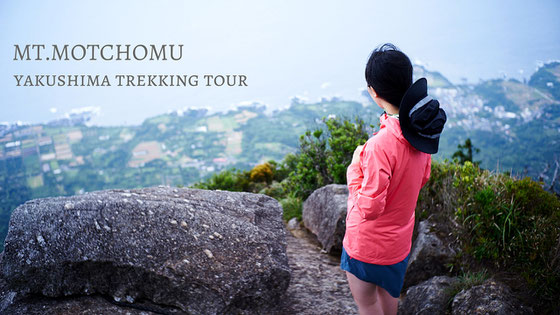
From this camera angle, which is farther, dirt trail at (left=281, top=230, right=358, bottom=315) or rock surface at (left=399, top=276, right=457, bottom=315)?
dirt trail at (left=281, top=230, right=358, bottom=315)

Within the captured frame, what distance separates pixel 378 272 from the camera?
8.62 ft

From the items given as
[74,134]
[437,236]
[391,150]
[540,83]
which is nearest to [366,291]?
[391,150]

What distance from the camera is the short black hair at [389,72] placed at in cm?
234

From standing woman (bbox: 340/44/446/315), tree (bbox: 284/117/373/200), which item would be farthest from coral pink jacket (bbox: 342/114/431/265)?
tree (bbox: 284/117/373/200)

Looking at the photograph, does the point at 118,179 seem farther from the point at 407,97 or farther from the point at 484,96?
the point at 484,96

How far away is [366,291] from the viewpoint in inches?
106

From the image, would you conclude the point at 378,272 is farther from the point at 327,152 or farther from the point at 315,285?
the point at 327,152

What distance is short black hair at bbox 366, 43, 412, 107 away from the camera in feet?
7.69

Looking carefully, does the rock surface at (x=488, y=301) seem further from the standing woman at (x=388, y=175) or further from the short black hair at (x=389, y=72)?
the short black hair at (x=389, y=72)

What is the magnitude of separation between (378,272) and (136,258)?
84.4 inches

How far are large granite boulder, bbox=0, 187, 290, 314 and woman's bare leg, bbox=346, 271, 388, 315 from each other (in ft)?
3.75

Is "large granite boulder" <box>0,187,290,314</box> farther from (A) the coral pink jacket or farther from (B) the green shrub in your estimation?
(B) the green shrub

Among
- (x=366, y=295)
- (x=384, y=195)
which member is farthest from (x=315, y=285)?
(x=384, y=195)

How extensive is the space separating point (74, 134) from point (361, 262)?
34152 millimetres
